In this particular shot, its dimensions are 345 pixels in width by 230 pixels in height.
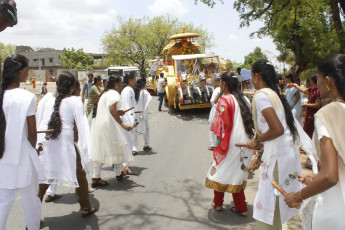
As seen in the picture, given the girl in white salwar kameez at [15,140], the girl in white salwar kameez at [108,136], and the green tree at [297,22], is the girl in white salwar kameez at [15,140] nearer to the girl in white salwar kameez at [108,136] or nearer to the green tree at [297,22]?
the girl in white salwar kameez at [108,136]

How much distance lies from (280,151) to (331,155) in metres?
1.18

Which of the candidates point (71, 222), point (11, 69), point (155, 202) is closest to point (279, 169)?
point (155, 202)

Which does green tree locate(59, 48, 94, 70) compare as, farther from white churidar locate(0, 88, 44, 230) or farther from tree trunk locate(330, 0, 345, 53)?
white churidar locate(0, 88, 44, 230)

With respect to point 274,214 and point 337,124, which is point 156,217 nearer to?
point 274,214

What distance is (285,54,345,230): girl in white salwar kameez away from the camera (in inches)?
60.4

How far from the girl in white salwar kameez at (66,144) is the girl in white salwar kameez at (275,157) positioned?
2.14m

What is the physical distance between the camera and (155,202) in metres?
4.18

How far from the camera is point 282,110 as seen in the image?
2732 millimetres

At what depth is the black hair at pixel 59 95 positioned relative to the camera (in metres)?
3.57

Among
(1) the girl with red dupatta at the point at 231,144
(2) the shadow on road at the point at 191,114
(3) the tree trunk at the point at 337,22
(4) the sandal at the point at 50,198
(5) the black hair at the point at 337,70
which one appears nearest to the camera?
(5) the black hair at the point at 337,70

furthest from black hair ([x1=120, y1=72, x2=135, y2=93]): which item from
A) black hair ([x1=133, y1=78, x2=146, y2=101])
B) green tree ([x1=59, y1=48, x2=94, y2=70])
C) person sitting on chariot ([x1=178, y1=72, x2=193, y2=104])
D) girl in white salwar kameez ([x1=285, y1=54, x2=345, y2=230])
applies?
green tree ([x1=59, y1=48, x2=94, y2=70])

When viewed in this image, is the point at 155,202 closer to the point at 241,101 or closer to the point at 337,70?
the point at 241,101

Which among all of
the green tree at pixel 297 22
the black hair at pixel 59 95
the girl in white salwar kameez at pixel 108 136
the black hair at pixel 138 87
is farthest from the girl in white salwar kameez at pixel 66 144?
the green tree at pixel 297 22

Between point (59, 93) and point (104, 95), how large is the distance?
3.46 ft
